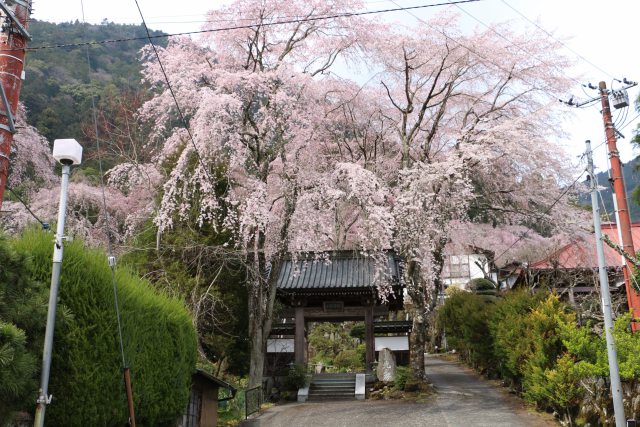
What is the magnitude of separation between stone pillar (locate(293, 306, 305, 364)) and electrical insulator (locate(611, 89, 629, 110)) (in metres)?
11.5

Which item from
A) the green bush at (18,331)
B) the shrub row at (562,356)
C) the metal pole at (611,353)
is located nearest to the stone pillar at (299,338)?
the shrub row at (562,356)

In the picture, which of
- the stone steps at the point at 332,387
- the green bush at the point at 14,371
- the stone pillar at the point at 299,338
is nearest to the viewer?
the green bush at the point at 14,371

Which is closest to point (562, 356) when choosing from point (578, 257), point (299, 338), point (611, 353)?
point (611, 353)

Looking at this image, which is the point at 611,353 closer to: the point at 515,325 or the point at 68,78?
the point at 515,325

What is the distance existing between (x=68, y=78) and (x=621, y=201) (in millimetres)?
45850

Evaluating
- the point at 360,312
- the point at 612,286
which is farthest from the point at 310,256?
the point at 612,286

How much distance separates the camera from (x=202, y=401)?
9.95m

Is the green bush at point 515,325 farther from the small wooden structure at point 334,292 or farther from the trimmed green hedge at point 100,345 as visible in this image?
the trimmed green hedge at point 100,345

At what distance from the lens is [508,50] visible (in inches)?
662

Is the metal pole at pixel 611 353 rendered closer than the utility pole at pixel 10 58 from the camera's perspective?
No

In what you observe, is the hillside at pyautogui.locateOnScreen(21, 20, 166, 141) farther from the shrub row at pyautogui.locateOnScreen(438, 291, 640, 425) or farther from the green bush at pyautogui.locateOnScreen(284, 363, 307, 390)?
the shrub row at pyautogui.locateOnScreen(438, 291, 640, 425)

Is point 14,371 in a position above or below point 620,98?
below

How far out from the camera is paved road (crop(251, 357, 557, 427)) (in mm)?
11609

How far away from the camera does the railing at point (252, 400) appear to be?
42.2 ft
